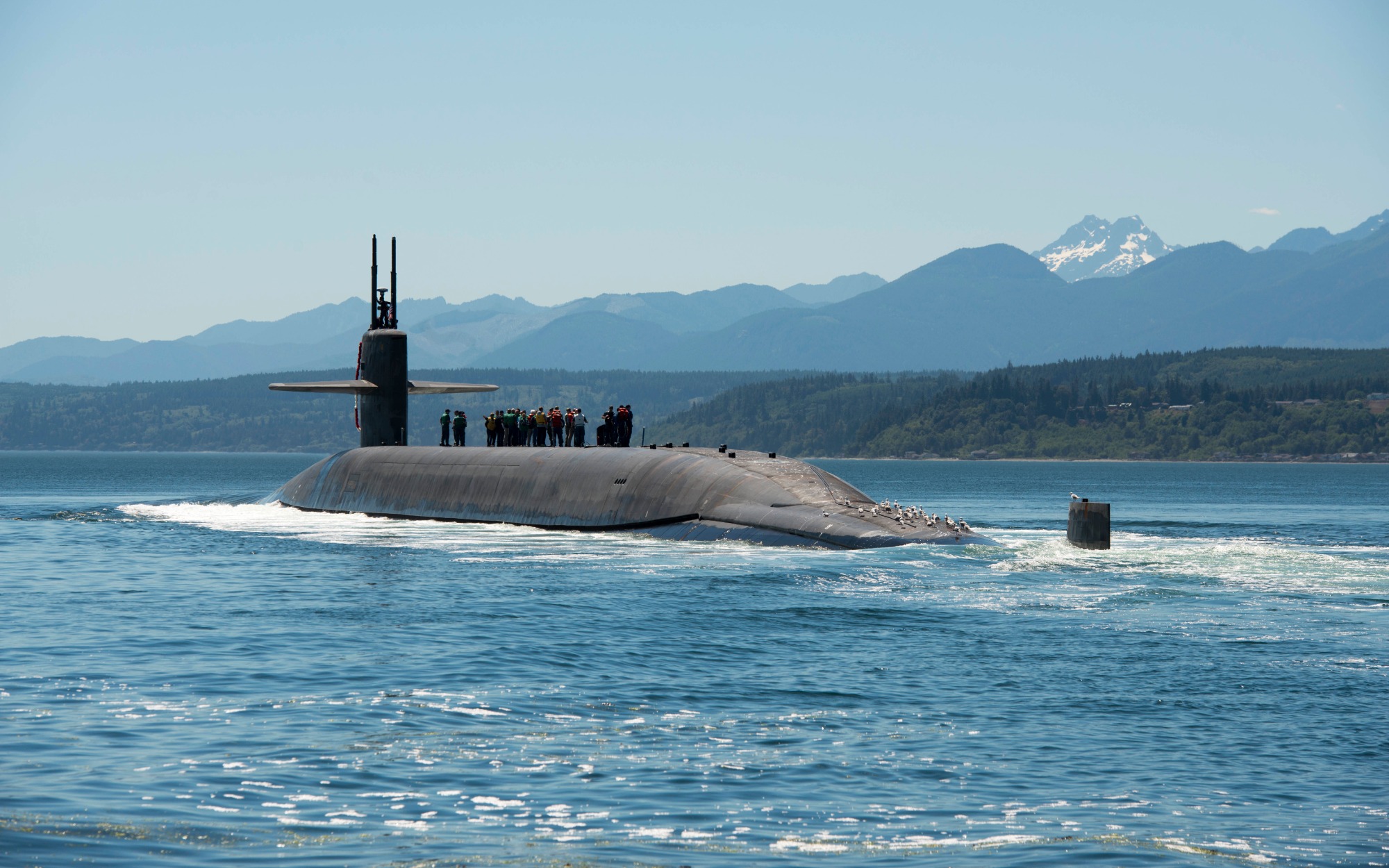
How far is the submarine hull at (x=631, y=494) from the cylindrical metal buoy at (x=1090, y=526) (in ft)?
8.26

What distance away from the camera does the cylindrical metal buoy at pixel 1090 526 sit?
3503 cm

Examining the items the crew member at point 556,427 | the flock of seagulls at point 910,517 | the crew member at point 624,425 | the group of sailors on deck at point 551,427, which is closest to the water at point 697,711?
the flock of seagulls at point 910,517

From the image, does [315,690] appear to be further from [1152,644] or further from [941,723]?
[1152,644]

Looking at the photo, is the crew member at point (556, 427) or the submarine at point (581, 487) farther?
the crew member at point (556, 427)

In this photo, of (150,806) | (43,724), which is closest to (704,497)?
(43,724)

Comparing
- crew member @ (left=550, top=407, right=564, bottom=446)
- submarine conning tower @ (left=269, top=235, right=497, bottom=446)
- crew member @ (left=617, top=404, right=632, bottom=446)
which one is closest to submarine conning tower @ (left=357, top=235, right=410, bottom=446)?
submarine conning tower @ (left=269, top=235, right=497, bottom=446)

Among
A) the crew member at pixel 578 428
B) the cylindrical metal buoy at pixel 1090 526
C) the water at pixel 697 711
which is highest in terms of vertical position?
the crew member at pixel 578 428

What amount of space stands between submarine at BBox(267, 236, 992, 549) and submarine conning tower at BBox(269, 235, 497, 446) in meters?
0.05

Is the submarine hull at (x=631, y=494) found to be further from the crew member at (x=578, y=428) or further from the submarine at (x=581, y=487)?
Answer: the crew member at (x=578, y=428)

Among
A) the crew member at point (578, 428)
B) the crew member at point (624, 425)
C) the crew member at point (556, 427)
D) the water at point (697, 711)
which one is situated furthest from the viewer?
the crew member at point (556, 427)

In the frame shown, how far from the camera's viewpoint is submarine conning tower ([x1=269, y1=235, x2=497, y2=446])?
48.5m

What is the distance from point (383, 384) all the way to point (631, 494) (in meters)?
14.8

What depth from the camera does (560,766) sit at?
13.1 meters

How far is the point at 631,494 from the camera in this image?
39.0 metres
